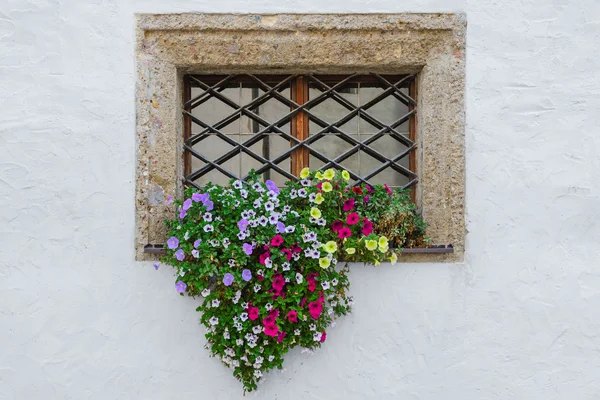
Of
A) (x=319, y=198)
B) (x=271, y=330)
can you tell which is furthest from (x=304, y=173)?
(x=271, y=330)

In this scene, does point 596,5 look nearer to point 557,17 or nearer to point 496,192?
point 557,17

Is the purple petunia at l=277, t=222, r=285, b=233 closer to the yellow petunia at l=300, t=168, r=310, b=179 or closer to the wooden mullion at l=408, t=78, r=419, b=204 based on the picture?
the yellow petunia at l=300, t=168, r=310, b=179

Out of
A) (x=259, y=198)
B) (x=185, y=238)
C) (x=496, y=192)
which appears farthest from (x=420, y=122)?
(x=185, y=238)

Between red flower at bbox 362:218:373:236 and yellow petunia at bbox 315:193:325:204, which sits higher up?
yellow petunia at bbox 315:193:325:204

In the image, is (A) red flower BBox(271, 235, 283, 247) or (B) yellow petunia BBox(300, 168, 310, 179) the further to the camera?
(B) yellow petunia BBox(300, 168, 310, 179)

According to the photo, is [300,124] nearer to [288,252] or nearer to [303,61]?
[303,61]

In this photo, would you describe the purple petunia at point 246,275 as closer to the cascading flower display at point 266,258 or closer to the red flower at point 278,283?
the cascading flower display at point 266,258

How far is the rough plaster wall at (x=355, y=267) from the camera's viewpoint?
2.28m

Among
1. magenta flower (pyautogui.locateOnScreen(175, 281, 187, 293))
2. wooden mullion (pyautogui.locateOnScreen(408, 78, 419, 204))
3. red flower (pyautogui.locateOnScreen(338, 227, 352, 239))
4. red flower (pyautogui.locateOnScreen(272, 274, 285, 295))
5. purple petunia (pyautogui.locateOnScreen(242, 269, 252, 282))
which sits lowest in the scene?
magenta flower (pyautogui.locateOnScreen(175, 281, 187, 293))

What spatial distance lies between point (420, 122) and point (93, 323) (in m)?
1.82

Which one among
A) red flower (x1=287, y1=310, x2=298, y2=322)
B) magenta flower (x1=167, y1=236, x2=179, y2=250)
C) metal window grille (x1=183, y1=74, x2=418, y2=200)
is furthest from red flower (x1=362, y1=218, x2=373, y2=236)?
magenta flower (x1=167, y1=236, x2=179, y2=250)

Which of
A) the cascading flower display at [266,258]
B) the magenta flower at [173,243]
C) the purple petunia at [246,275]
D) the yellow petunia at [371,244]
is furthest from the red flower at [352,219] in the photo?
the magenta flower at [173,243]

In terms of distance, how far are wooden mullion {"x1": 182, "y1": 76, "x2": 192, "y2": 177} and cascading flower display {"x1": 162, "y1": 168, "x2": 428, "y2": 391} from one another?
0.87ft

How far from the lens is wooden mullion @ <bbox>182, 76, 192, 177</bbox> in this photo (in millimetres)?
2455
